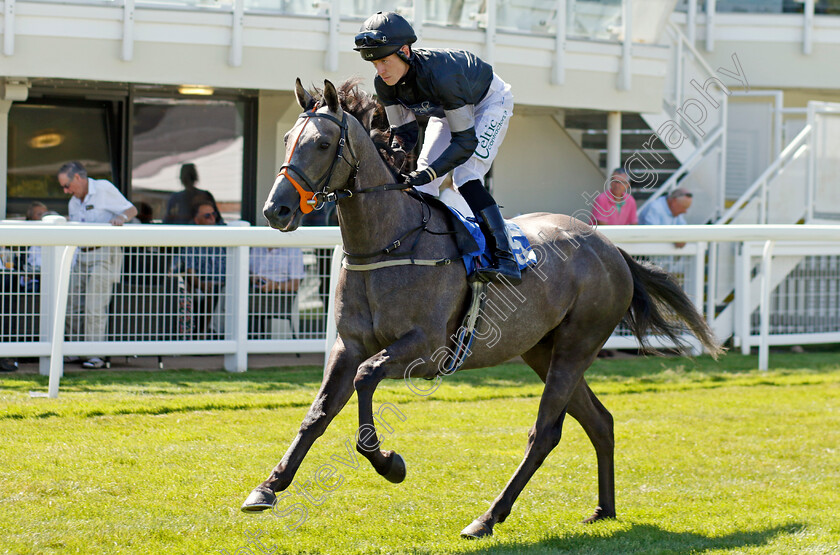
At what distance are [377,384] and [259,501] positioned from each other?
58 cm

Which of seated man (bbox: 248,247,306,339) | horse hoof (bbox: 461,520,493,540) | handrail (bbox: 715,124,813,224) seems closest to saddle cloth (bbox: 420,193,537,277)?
horse hoof (bbox: 461,520,493,540)

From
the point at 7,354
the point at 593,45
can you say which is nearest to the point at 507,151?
the point at 593,45

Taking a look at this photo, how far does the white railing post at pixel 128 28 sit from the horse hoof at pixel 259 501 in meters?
5.93

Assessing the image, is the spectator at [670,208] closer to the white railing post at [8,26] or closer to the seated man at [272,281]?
the seated man at [272,281]

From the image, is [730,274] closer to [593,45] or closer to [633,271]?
[593,45]

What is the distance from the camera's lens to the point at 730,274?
9922mm

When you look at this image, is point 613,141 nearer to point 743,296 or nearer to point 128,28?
point 743,296

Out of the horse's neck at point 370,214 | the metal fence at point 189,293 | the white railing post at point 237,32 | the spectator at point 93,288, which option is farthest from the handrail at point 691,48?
the horse's neck at point 370,214

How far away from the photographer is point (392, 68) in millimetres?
3975

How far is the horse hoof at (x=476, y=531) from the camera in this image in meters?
4.02

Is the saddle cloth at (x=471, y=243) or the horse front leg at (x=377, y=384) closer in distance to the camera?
the horse front leg at (x=377, y=384)

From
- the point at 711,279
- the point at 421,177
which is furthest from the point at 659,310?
the point at 711,279

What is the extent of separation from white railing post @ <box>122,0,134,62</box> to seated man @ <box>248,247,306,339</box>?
2196mm

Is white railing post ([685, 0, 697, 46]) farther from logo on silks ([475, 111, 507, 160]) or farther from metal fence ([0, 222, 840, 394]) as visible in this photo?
logo on silks ([475, 111, 507, 160])
